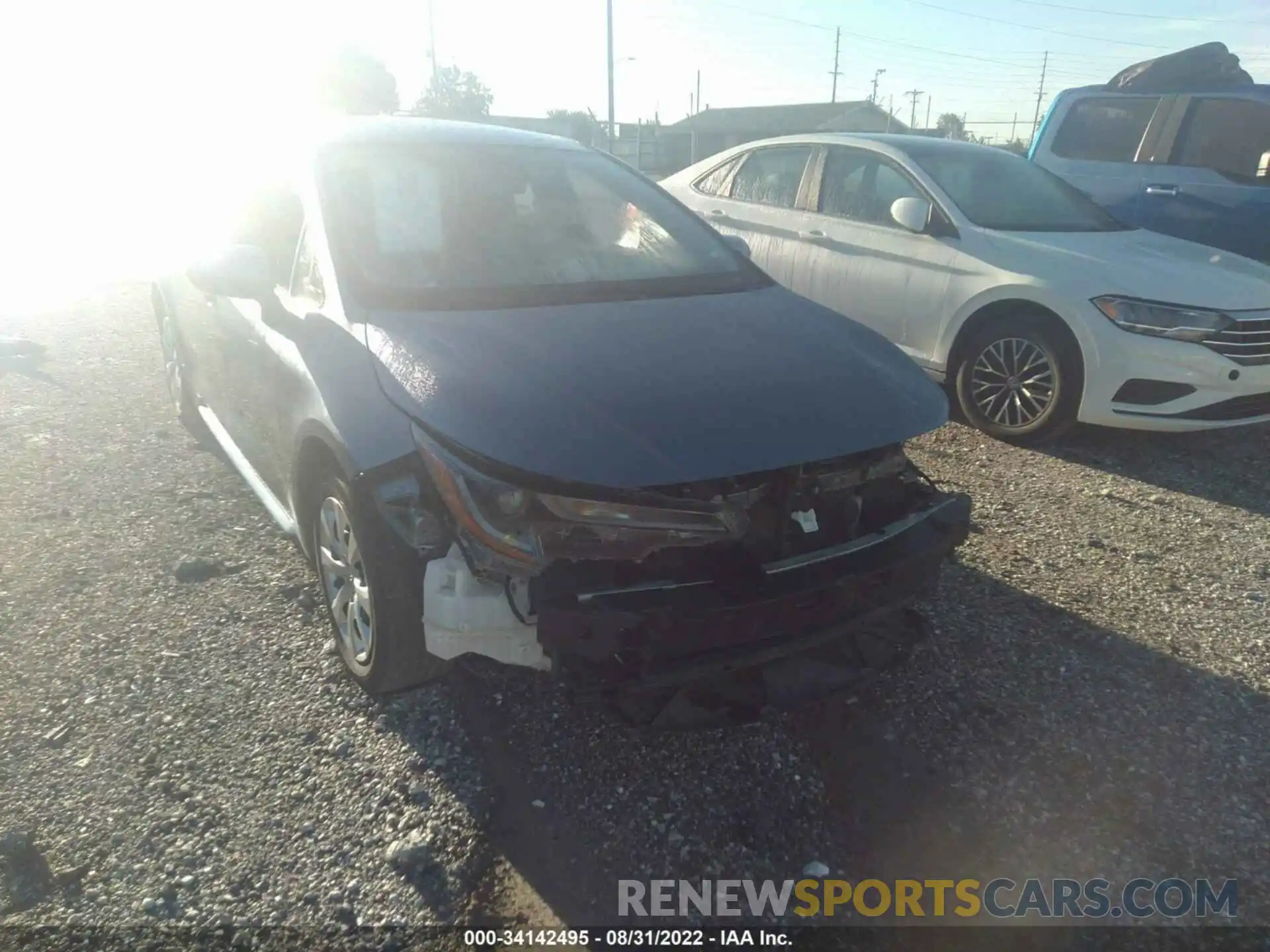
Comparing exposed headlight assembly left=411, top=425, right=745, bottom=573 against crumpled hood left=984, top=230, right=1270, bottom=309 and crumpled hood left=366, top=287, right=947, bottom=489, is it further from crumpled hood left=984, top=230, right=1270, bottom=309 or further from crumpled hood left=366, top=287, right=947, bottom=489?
crumpled hood left=984, top=230, right=1270, bottom=309

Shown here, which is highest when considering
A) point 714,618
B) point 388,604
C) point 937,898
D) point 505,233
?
point 505,233

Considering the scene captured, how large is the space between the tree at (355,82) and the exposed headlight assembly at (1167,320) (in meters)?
35.9

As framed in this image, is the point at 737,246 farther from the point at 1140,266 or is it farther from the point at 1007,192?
the point at 1007,192

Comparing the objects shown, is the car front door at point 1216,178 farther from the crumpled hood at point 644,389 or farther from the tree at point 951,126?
the tree at point 951,126

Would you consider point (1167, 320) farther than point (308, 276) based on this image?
Yes

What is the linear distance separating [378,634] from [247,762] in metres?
0.53

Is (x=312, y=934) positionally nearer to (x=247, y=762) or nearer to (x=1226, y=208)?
(x=247, y=762)

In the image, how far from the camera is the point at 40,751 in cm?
251

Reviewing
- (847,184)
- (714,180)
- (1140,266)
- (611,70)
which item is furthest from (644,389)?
(611,70)

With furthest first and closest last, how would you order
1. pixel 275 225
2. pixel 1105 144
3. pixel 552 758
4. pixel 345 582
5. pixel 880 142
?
pixel 1105 144 → pixel 880 142 → pixel 275 225 → pixel 345 582 → pixel 552 758

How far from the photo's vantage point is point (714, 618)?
6.63 feet

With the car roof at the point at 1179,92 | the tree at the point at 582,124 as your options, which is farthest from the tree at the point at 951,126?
the car roof at the point at 1179,92

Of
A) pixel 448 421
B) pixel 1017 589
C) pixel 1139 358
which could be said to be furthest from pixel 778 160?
pixel 448 421

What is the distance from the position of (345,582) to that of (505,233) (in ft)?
4.34
